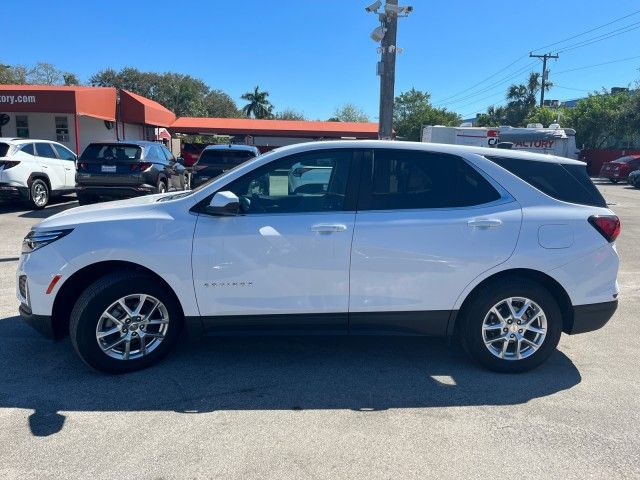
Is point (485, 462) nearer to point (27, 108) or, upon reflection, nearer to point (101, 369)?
point (101, 369)

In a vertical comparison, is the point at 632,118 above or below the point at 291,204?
above

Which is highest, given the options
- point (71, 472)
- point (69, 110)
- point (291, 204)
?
point (69, 110)

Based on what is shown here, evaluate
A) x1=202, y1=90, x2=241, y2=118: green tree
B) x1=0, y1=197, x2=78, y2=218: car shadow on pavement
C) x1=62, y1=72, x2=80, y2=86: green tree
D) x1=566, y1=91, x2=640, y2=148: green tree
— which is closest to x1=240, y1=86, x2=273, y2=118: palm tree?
x1=202, y1=90, x2=241, y2=118: green tree

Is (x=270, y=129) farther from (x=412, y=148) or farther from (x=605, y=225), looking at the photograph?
(x=605, y=225)

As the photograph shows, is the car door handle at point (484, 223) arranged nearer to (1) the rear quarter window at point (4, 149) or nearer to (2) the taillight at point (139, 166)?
(2) the taillight at point (139, 166)

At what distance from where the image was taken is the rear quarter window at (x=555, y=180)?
163 inches

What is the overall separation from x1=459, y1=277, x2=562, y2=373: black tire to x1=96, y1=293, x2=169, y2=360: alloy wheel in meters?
2.33

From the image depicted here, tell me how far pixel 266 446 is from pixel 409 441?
87 cm

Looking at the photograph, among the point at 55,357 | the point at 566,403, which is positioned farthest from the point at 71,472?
the point at 566,403

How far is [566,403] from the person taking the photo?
3.74 meters

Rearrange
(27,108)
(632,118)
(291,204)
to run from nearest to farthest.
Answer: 1. (291,204)
2. (27,108)
3. (632,118)

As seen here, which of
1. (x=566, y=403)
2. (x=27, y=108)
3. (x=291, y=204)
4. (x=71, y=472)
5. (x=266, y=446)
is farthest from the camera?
(x=27, y=108)

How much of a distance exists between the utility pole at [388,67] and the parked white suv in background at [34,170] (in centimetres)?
806

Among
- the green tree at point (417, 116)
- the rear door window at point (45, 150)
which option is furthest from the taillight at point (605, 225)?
the green tree at point (417, 116)
